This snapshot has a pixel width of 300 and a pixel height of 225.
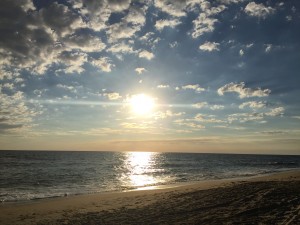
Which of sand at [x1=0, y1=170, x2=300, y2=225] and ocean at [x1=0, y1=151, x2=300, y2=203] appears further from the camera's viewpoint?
ocean at [x1=0, y1=151, x2=300, y2=203]

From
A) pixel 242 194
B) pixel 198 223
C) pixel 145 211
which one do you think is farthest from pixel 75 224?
pixel 242 194

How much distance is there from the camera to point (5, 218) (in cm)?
1414

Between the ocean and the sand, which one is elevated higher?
the sand

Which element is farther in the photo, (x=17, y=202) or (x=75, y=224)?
(x=17, y=202)

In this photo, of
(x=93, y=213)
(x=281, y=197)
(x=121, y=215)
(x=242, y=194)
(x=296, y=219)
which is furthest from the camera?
(x=242, y=194)

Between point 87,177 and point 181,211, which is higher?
point 181,211

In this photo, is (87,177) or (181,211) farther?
(87,177)

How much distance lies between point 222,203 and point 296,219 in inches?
172

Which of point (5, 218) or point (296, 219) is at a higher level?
point (296, 219)

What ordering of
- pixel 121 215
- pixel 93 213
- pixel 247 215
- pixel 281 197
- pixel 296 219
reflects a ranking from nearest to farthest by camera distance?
pixel 296 219 < pixel 247 215 < pixel 121 215 < pixel 93 213 < pixel 281 197

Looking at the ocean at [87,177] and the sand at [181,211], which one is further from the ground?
the sand at [181,211]

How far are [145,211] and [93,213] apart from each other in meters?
2.65

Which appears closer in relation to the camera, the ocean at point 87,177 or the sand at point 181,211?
the sand at point 181,211

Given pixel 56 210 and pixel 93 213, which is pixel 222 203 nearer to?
pixel 93 213
